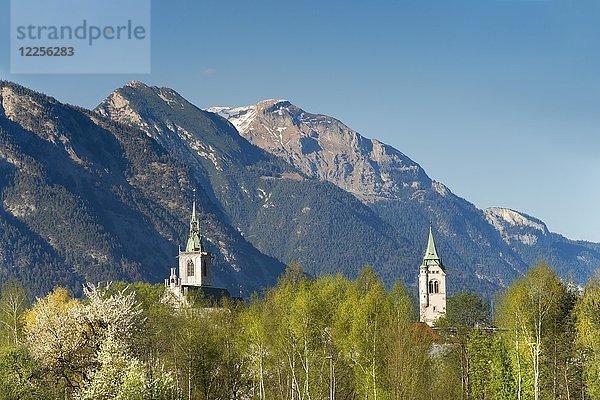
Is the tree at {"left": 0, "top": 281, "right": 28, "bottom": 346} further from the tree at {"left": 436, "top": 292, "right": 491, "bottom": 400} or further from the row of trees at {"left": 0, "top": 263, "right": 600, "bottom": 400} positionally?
the tree at {"left": 436, "top": 292, "right": 491, "bottom": 400}

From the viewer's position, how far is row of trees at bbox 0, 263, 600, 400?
76.6 metres

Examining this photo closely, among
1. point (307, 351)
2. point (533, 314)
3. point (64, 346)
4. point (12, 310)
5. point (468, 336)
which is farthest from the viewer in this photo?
point (12, 310)

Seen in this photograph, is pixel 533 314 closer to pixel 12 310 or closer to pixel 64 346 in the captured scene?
pixel 64 346

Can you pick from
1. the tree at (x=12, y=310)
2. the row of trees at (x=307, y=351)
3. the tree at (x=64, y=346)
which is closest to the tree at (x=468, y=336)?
the row of trees at (x=307, y=351)

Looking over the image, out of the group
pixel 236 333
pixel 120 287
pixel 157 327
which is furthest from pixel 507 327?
pixel 120 287

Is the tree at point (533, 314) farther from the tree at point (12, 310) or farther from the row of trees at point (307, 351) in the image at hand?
the tree at point (12, 310)

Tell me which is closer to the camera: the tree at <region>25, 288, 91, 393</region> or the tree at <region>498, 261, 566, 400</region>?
the tree at <region>25, 288, 91, 393</region>

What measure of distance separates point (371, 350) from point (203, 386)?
1468 cm

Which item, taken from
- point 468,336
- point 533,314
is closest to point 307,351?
point 533,314

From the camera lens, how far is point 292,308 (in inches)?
4026

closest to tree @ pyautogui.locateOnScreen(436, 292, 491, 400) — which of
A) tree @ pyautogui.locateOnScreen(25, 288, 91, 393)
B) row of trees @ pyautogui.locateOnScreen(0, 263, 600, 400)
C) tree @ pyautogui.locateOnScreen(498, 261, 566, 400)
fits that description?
row of trees @ pyautogui.locateOnScreen(0, 263, 600, 400)

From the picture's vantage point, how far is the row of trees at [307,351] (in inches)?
3014

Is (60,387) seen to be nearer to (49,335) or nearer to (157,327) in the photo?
(49,335)

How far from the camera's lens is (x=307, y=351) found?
99438 mm
